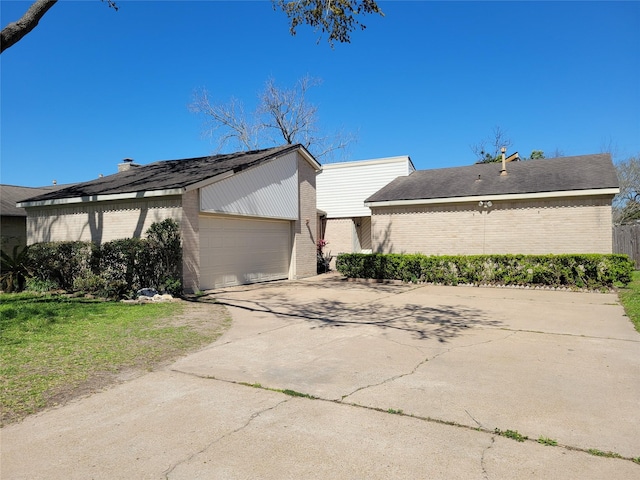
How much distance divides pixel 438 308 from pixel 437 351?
13.4 ft

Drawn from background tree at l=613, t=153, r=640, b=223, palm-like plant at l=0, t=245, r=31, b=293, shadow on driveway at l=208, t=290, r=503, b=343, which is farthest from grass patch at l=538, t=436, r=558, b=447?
background tree at l=613, t=153, r=640, b=223

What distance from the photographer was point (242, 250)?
1527 centimetres

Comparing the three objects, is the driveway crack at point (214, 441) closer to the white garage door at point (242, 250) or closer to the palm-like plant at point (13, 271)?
the white garage door at point (242, 250)

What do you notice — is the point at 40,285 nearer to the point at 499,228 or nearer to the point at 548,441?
the point at 548,441

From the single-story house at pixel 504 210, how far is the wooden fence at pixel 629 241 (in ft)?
14.1

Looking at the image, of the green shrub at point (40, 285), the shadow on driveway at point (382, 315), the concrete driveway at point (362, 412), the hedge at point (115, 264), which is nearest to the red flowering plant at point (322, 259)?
the shadow on driveway at point (382, 315)

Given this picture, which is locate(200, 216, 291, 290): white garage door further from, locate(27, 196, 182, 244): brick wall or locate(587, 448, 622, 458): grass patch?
locate(587, 448, 622, 458): grass patch

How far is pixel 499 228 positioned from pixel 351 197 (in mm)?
8900

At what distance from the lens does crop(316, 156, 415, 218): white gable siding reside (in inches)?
870

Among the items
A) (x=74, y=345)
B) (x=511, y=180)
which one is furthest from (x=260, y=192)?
(x=74, y=345)

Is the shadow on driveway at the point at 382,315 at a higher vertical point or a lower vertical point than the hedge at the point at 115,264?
lower

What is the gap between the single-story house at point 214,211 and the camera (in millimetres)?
12680

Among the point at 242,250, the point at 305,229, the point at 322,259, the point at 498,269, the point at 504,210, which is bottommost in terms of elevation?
the point at 498,269

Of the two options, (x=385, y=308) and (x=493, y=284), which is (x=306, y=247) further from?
(x=385, y=308)
